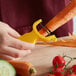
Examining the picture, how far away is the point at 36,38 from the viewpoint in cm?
118

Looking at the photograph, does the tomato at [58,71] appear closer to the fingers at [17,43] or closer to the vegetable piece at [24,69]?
the vegetable piece at [24,69]

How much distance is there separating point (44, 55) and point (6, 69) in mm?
289

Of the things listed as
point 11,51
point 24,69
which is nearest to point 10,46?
point 11,51

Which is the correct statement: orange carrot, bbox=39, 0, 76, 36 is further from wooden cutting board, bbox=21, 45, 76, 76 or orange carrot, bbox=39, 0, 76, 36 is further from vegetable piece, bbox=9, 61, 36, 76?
vegetable piece, bbox=9, 61, 36, 76

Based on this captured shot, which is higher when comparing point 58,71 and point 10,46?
point 10,46

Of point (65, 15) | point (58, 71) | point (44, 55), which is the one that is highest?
point (65, 15)

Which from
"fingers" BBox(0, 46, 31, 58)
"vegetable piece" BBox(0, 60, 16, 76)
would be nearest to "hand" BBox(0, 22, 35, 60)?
"fingers" BBox(0, 46, 31, 58)

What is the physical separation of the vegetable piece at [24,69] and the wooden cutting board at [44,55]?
0.05 metres

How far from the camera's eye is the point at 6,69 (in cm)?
104

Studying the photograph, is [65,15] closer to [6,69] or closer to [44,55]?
[44,55]

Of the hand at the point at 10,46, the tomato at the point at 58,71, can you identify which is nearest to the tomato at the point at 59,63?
the tomato at the point at 58,71

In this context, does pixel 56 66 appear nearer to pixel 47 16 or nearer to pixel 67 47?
pixel 67 47

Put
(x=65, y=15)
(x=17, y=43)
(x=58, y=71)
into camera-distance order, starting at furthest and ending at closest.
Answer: (x=65, y=15) → (x=17, y=43) → (x=58, y=71)

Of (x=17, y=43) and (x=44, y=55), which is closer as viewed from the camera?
(x=17, y=43)
